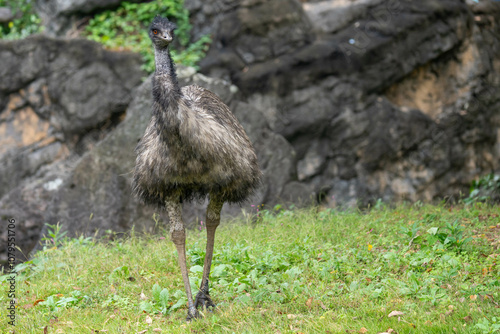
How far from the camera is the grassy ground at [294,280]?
4.37 meters

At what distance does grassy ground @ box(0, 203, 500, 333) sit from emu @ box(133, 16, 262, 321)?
1.74 feet

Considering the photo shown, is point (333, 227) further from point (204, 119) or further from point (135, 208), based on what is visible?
point (135, 208)

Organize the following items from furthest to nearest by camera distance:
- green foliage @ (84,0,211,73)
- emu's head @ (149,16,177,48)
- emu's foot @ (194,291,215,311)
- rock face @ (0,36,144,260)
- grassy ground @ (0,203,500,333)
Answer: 1. green foliage @ (84,0,211,73)
2. rock face @ (0,36,144,260)
3. emu's foot @ (194,291,215,311)
4. emu's head @ (149,16,177,48)
5. grassy ground @ (0,203,500,333)

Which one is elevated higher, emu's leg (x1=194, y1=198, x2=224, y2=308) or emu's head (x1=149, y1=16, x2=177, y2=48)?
emu's head (x1=149, y1=16, x2=177, y2=48)

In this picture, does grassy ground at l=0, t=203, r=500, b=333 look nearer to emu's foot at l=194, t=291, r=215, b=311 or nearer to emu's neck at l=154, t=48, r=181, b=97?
emu's foot at l=194, t=291, r=215, b=311

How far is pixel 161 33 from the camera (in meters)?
4.76

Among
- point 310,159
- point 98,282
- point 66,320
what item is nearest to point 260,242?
point 98,282

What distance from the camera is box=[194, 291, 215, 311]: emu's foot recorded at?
5.03 m

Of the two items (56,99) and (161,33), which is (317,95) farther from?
(161,33)

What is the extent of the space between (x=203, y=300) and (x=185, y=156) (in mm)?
1361

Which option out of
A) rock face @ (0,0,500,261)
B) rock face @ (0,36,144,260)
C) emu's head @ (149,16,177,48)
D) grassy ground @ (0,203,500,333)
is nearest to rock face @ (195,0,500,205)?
rock face @ (0,0,500,261)

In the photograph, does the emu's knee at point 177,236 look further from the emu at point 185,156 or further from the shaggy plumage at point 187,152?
the shaggy plumage at point 187,152

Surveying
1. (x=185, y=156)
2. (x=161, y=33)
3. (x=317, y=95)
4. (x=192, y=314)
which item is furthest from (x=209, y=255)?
(x=317, y=95)

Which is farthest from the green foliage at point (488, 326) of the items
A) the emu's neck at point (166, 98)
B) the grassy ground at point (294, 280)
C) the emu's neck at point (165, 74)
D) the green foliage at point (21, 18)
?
the green foliage at point (21, 18)
